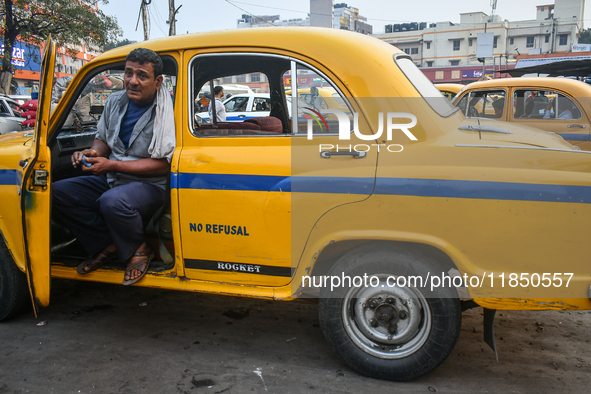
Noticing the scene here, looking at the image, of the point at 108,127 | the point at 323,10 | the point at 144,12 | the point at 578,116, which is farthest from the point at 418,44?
the point at 108,127

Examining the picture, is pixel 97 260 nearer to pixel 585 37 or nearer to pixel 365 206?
pixel 365 206

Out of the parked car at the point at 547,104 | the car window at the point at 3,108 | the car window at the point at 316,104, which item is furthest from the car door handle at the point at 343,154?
the car window at the point at 3,108

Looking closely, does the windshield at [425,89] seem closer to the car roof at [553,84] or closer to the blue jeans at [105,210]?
the blue jeans at [105,210]

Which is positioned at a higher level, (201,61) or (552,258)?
(201,61)

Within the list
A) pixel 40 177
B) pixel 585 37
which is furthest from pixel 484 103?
pixel 585 37

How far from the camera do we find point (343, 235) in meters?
2.45

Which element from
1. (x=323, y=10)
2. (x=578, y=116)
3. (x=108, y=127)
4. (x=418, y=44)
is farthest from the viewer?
(x=418, y=44)

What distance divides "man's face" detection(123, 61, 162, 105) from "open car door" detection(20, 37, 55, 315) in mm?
477

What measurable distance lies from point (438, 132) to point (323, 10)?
102 feet

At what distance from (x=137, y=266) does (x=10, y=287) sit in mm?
1056

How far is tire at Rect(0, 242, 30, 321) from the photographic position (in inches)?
124

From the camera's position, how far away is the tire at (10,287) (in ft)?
10.3

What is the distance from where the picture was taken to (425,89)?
2.68m

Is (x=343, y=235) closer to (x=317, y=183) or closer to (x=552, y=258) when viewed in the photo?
(x=317, y=183)
